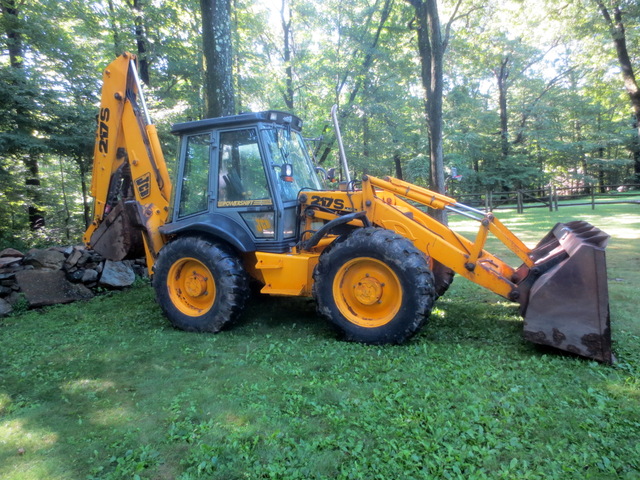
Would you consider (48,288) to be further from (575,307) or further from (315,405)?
(575,307)

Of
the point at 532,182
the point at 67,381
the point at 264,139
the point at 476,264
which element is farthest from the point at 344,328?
the point at 532,182

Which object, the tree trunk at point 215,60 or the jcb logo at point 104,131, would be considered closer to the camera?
the jcb logo at point 104,131

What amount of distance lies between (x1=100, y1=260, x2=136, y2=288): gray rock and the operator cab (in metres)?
2.65

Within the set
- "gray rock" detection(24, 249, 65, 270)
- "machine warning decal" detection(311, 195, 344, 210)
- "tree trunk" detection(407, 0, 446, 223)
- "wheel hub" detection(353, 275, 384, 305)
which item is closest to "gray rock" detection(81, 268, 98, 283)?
"gray rock" detection(24, 249, 65, 270)

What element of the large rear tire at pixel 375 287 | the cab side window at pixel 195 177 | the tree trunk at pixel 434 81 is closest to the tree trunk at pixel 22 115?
the cab side window at pixel 195 177

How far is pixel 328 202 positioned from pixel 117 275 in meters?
4.48

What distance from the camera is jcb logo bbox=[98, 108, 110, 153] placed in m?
5.20

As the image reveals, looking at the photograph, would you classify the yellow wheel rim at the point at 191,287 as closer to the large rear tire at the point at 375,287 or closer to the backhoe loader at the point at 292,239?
the backhoe loader at the point at 292,239

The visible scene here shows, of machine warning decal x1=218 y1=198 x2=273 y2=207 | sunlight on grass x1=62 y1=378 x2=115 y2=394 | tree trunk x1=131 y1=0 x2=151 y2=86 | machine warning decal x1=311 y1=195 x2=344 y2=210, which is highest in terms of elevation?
tree trunk x1=131 y1=0 x2=151 y2=86

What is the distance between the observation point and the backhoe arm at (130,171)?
16.3ft

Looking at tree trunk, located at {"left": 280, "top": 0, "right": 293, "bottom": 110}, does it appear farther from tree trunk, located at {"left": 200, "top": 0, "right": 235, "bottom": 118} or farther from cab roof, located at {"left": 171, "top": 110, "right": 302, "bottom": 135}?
cab roof, located at {"left": 171, "top": 110, "right": 302, "bottom": 135}

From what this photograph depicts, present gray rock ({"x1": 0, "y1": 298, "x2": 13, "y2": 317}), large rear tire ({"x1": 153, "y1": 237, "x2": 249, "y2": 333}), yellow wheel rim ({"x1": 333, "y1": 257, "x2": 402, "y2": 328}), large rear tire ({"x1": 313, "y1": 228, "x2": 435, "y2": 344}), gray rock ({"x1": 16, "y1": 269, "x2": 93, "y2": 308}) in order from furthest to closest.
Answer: gray rock ({"x1": 16, "y1": 269, "x2": 93, "y2": 308}) → gray rock ({"x1": 0, "y1": 298, "x2": 13, "y2": 317}) → large rear tire ({"x1": 153, "y1": 237, "x2": 249, "y2": 333}) → yellow wheel rim ({"x1": 333, "y1": 257, "x2": 402, "y2": 328}) → large rear tire ({"x1": 313, "y1": 228, "x2": 435, "y2": 344})

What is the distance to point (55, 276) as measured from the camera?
6258mm

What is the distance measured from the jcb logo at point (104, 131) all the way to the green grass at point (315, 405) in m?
2.45
